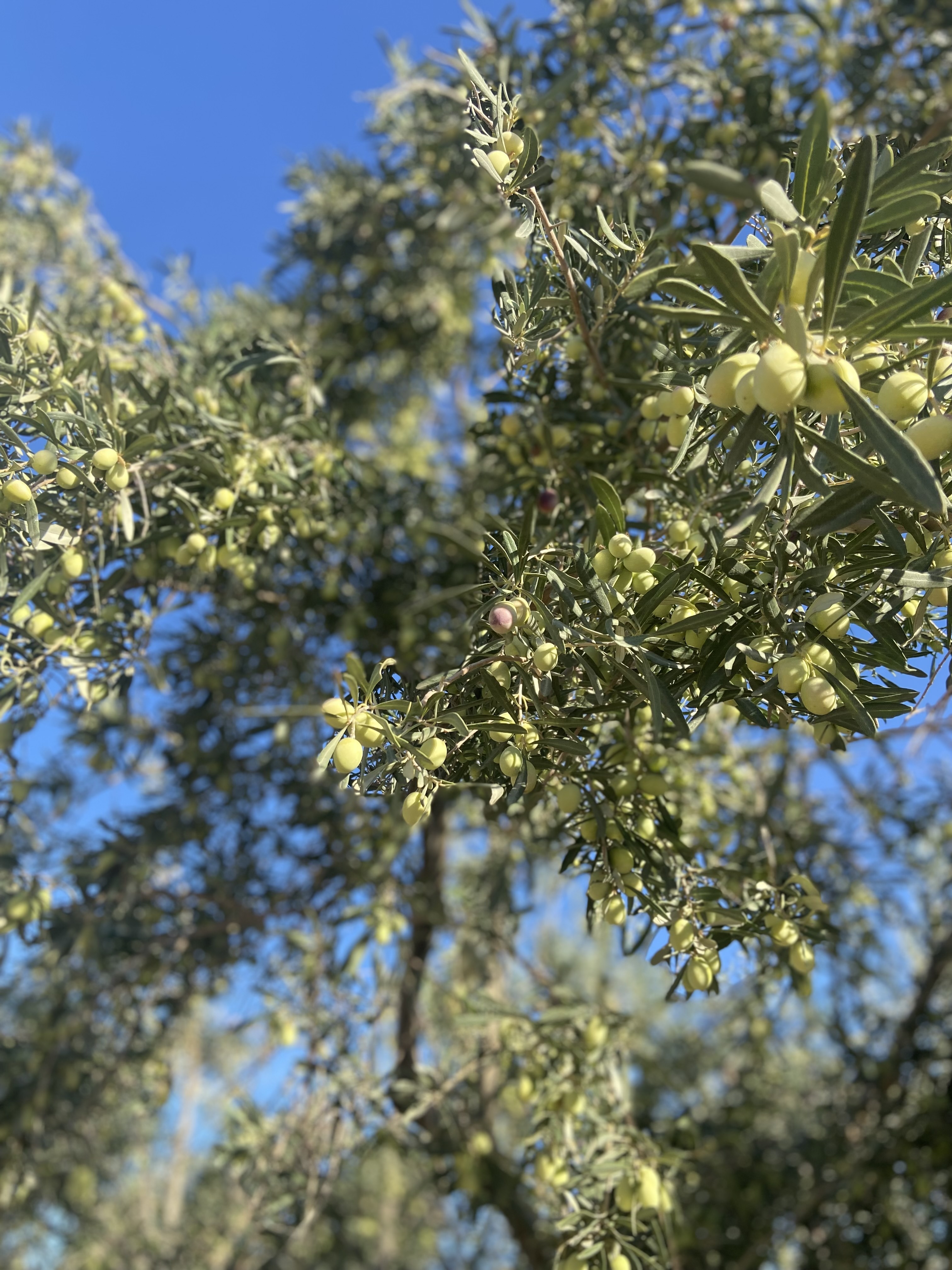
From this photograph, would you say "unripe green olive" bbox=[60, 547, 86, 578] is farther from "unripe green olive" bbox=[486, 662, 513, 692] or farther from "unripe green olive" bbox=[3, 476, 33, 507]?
"unripe green olive" bbox=[486, 662, 513, 692]

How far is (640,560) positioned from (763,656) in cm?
22

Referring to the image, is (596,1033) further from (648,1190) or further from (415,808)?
(415,808)

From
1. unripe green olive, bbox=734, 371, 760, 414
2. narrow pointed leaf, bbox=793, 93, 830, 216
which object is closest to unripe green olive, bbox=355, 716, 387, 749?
unripe green olive, bbox=734, 371, 760, 414

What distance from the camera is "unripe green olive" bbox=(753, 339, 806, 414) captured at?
875mm

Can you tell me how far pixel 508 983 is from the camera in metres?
4.49

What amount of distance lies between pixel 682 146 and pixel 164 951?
10.7 feet

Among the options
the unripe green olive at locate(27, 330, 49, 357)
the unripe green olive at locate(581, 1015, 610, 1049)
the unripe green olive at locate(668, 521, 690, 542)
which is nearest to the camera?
the unripe green olive at locate(668, 521, 690, 542)

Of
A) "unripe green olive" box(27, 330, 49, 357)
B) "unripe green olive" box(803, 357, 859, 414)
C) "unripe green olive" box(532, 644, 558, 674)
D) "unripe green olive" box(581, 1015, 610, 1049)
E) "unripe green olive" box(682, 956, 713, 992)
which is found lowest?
"unripe green olive" box(682, 956, 713, 992)

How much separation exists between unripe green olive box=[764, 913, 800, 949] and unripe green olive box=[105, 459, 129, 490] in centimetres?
140

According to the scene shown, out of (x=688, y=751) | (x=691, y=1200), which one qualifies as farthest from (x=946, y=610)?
(x=691, y=1200)

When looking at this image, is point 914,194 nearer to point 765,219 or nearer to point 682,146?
point 765,219

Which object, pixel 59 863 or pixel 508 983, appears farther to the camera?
pixel 508 983

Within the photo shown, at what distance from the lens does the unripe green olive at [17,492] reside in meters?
1.43

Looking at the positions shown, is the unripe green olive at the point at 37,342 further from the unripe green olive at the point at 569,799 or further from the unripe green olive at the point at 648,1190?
the unripe green olive at the point at 648,1190
